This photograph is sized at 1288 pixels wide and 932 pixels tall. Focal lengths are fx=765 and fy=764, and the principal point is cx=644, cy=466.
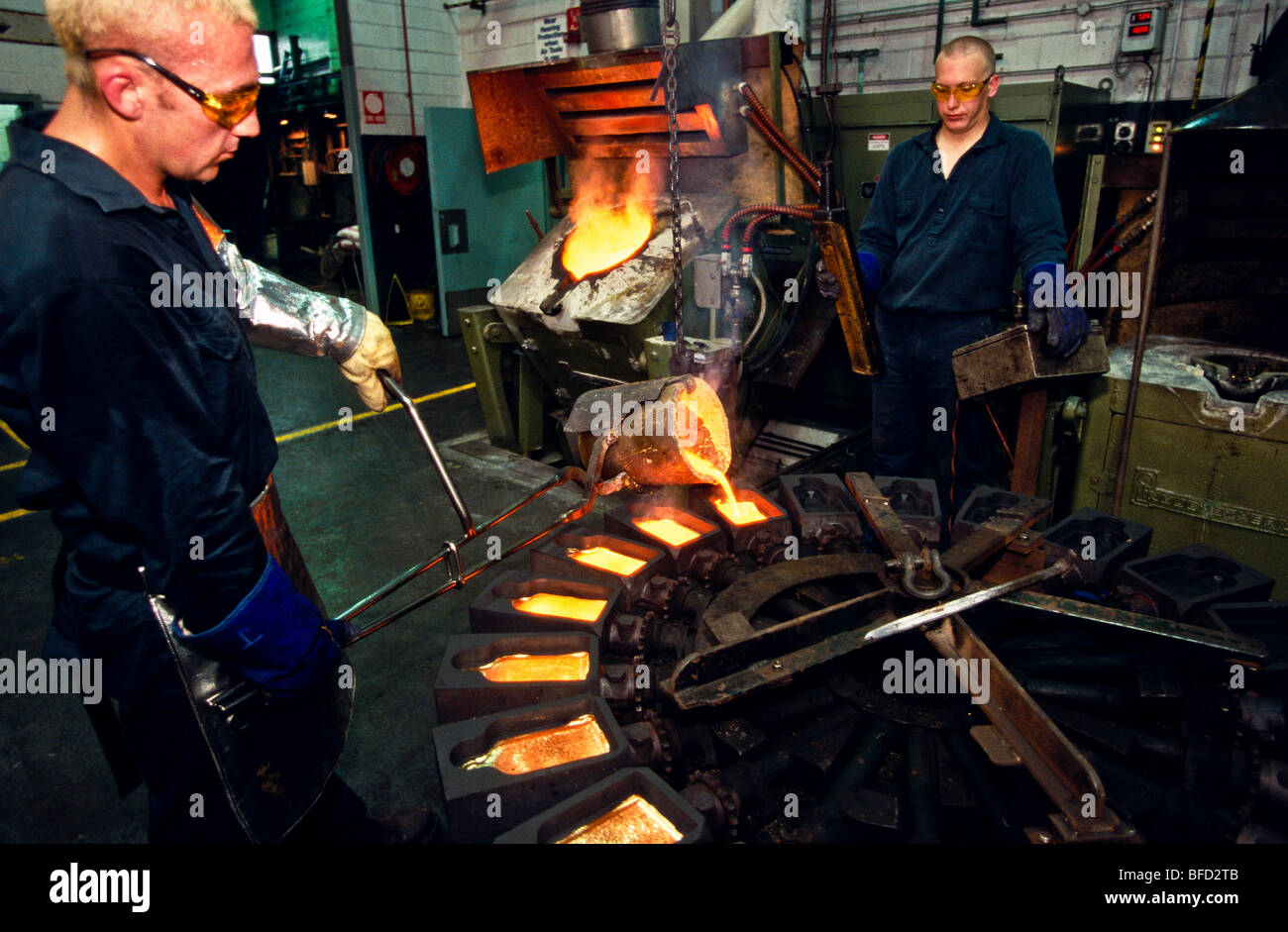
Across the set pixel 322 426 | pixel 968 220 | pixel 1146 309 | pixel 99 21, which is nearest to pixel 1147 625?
pixel 1146 309

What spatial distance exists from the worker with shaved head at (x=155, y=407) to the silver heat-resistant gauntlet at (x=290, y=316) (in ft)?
1.13

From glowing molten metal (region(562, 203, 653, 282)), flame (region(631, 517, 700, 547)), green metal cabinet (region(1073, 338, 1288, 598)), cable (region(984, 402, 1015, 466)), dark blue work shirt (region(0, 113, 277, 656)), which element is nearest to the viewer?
dark blue work shirt (region(0, 113, 277, 656))

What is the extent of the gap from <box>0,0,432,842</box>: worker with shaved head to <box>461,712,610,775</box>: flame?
16.7 inches

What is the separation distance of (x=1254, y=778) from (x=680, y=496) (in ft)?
5.36

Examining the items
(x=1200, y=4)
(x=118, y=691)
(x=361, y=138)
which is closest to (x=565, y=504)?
(x=118, y=691)

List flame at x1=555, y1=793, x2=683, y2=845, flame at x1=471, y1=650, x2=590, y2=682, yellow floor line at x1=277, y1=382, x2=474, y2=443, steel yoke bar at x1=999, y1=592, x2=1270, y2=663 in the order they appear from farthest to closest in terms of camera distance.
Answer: yellow floor line at x1=277, y1=382, x2=474, y2=443 < flame at x1=471, y1=650, x2=590, y2=682 < steel yoke bar at x1=999, y1=592, x2=1270, y2=663 < flame at x1=555, y1=793, x2=683, y2=845

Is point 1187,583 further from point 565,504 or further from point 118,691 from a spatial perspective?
point 565,504

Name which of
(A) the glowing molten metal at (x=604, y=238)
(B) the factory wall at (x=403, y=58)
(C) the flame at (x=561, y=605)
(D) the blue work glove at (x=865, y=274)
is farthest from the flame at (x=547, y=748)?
(B) the factory wall at (x=403, y=58)

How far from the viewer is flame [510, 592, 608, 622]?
219 cm

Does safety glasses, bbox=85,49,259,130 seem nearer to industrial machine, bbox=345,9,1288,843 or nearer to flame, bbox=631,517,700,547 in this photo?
industrial machine, bbox=345,9,1288,843

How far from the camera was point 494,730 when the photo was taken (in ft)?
5.87

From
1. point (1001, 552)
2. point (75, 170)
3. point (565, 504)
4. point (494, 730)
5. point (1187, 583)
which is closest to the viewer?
point (75, 170)

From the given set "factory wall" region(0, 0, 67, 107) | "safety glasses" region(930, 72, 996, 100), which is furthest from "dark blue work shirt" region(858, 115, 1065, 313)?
"factory wall" region(0, 0, 67, 107)

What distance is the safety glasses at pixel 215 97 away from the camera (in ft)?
4.37
